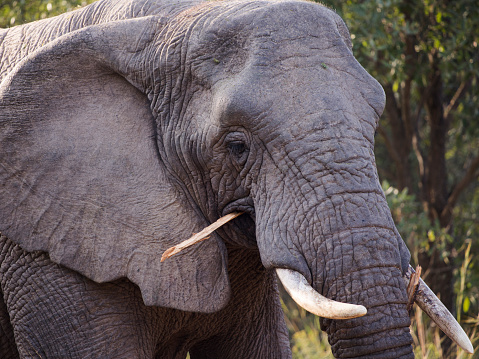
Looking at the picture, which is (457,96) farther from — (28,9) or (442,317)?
(442,317)

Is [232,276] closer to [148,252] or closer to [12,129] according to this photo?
[148,252]

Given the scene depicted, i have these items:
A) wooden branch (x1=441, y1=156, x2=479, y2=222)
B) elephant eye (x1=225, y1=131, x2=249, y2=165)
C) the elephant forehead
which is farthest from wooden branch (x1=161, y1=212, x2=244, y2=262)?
wooden branch (x1=441, y1=156, x2=479, y2=222)

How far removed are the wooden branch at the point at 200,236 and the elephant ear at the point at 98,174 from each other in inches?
3.6

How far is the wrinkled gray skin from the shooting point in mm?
2682

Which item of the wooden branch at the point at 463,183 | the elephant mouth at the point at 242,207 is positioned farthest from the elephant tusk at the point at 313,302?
the wooden branch at the point at 463,183

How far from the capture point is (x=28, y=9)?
623 centimetres

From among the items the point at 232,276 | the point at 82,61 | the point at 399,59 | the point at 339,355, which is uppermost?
the point at 82,61

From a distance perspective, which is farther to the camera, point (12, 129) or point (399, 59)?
point (399, 59)

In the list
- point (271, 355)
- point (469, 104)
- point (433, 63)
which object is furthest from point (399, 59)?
point (271, 355)

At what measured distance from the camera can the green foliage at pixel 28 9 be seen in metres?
5.90

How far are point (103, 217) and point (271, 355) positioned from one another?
130 centimetres

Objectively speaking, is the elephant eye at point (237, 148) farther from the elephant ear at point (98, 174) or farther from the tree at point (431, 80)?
the tree at point (431, 80)

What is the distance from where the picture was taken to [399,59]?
6.18 m

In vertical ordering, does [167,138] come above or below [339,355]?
above
